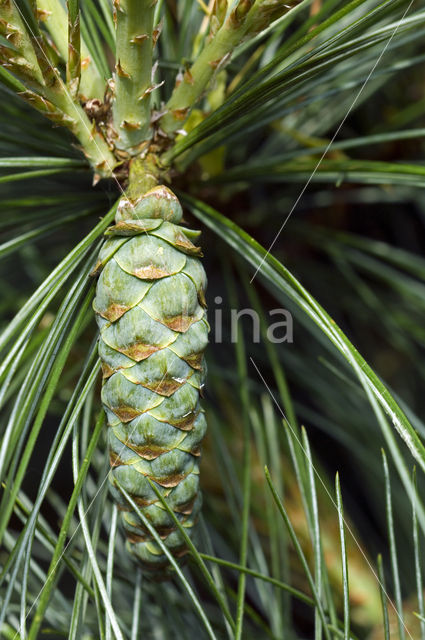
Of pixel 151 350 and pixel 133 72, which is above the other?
pixel 133 72

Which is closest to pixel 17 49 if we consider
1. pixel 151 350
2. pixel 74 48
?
pixel 74 48

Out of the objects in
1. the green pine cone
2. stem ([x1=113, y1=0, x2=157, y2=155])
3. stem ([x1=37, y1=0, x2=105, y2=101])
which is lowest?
the green pine cone

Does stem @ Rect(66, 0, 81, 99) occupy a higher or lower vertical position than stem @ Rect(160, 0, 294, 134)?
lower

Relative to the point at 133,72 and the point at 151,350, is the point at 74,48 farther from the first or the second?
the point at 151,350

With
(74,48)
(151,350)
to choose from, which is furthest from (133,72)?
(151,350)

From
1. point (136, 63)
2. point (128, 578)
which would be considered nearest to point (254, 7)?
point (136, 63)

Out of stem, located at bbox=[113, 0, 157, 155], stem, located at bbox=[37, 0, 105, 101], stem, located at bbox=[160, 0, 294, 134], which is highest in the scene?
stem, located at bbox=[37, 0, 105, 101]
